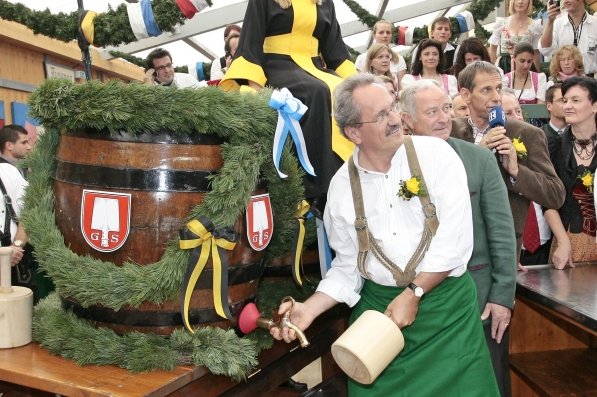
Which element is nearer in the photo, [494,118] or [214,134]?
[214,134]

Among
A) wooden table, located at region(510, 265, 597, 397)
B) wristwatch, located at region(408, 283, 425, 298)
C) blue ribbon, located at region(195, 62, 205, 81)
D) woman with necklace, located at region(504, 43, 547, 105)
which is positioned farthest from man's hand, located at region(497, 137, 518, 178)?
blue ribbon, located at region(195, 62, 205, 81)

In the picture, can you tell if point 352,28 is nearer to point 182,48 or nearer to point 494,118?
point 182,48

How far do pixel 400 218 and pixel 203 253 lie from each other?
74 centimetres

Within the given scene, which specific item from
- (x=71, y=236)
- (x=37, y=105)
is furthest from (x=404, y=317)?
(x=37, y=105)

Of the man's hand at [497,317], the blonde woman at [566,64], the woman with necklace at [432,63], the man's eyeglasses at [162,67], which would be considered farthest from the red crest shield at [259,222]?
the blonde woman at [566,64]

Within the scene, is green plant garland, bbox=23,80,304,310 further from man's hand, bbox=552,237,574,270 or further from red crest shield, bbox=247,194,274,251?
man's hand, bbox=552,237,574,270

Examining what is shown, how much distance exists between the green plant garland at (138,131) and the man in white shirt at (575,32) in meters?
5.20

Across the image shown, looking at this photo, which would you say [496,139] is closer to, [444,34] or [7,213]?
[7,213]

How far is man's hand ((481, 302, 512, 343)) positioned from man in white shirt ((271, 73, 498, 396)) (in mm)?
218

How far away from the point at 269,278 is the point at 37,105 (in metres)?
1.01

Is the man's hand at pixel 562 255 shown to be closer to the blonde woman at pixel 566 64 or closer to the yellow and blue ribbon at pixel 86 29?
the yellow and blue ribbon at pixel 86 29

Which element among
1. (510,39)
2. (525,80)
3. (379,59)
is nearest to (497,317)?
(379,59)

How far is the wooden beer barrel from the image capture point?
1.66 metres

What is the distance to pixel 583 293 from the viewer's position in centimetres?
255
